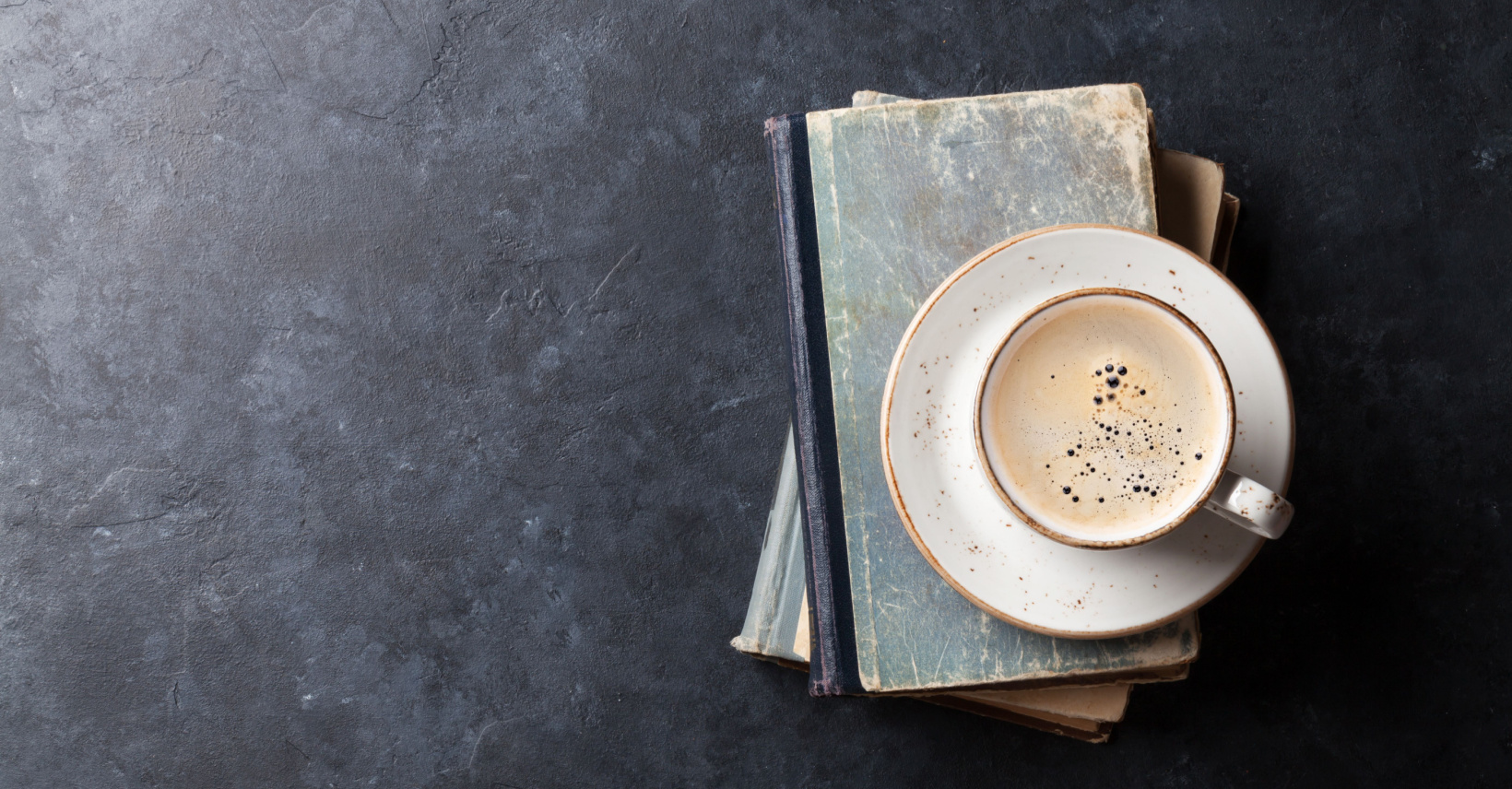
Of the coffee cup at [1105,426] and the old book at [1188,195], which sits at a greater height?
the old book at [1188,195]

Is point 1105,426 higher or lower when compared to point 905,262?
lower

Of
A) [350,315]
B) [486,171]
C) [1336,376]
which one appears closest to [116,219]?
[350,315]

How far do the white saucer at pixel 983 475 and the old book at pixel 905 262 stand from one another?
0.37 ft

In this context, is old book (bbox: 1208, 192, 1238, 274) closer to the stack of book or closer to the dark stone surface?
the dark stone surface

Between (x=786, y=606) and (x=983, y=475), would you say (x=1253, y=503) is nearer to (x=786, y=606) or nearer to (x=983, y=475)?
(x=983, y=475)

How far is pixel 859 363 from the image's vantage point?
1097 millimetres

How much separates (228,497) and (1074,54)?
1.61 m

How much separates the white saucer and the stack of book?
0.36 ft

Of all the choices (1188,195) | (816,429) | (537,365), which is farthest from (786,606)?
(1188,195)

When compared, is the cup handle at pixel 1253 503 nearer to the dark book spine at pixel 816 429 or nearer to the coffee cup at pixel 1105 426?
the coffee cup at pixel 1105 426

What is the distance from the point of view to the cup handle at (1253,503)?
2.92 feet

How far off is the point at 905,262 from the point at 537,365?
2.42ft

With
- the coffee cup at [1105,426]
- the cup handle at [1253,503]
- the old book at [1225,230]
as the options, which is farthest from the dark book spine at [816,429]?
the old book at [1225,230]

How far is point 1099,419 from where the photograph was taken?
934 mm
